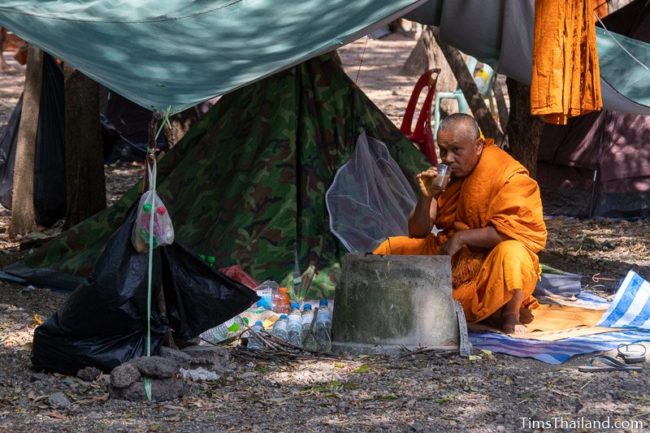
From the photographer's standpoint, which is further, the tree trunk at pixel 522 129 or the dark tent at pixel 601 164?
the dark tent at pixel 601 164

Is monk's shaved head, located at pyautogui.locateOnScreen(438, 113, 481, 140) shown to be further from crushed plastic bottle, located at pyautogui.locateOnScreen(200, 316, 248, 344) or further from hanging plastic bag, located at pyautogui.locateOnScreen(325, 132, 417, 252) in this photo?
crushed plastic bottle, located at pyautogui.locateOnScreen(200, 316, 248, 344)

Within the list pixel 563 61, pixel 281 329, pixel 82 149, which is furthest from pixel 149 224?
pixel 82 149

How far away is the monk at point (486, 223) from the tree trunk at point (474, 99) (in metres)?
2.41

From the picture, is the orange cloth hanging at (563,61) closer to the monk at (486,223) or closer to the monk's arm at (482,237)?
the monk at (486,223)

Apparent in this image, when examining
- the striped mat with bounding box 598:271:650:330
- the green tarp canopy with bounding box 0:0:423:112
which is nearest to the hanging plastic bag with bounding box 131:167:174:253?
the green tarp canopy with bounding box 0:0:423:112

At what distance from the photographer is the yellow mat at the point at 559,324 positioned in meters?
5.47

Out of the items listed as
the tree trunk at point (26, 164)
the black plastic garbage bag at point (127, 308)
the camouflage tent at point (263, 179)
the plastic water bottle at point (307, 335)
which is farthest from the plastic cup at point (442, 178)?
the tree trunk at point (26, 164)

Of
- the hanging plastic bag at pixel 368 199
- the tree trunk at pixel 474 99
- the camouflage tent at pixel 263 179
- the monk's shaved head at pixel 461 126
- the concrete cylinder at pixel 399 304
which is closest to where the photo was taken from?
the concrete cylinder at pixel 399 304

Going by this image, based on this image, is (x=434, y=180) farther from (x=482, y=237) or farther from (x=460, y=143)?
(x=482, y=237)

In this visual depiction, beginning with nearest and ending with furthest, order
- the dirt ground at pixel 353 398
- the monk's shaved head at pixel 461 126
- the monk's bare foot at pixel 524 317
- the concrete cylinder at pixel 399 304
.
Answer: the dirt ground at pixel 353 398, the concrete cylinder at pixel 399 304, the monk's shaved head at pixel 461 126, the monk's bare foot at pixel 524 317

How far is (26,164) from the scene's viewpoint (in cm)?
792

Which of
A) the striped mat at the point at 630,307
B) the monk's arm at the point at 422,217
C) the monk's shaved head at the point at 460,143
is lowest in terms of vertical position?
the striped mat at the point at 630,307

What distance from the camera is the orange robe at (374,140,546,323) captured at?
5.36 meters

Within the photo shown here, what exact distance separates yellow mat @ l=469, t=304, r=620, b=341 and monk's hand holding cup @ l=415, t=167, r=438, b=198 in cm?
70
